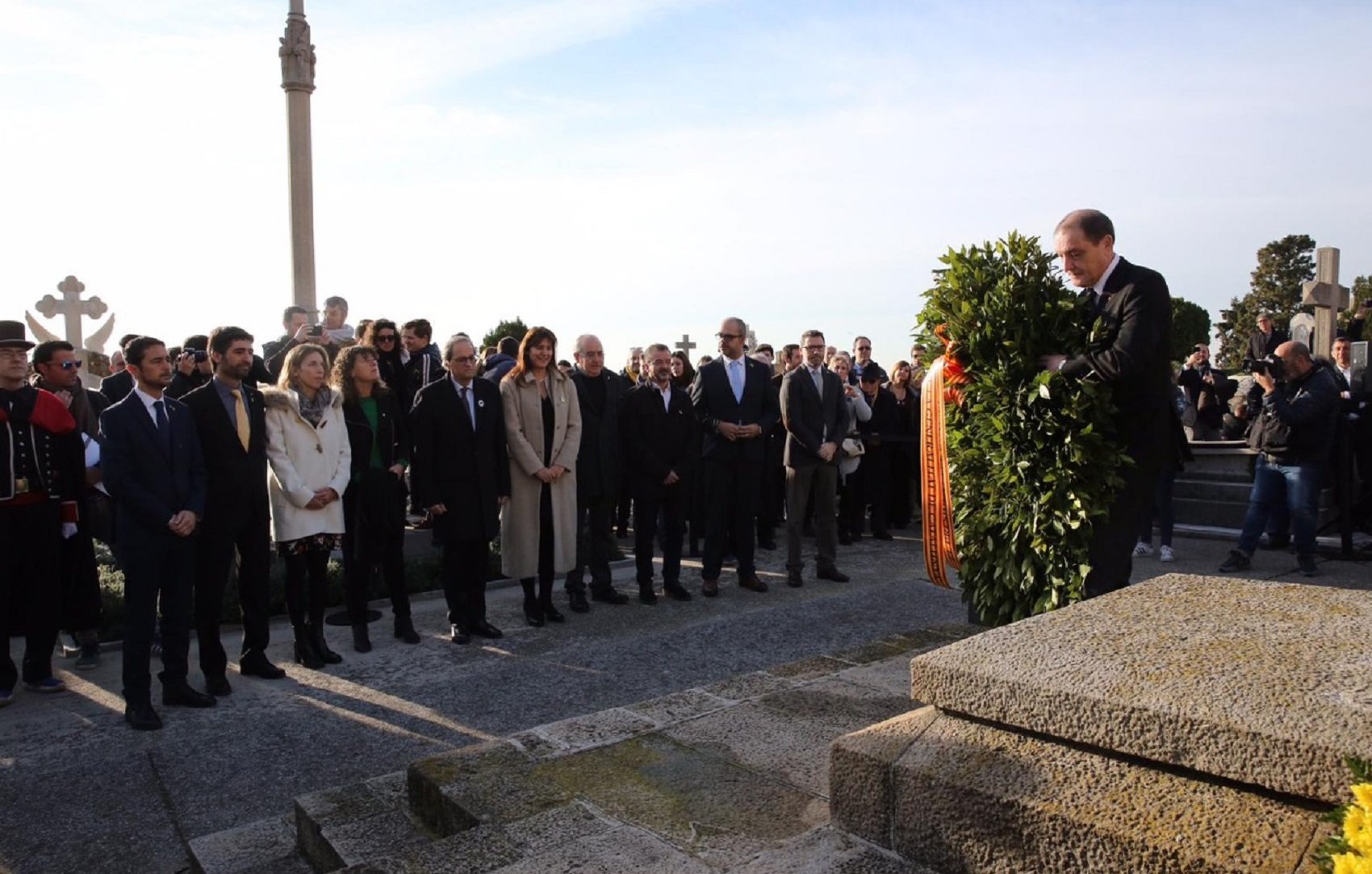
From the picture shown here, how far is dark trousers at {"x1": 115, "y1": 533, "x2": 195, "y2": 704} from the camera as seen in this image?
5.34 meters

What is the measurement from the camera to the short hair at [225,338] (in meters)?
6.04

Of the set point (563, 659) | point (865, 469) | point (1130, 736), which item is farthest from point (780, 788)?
point (865, 469)

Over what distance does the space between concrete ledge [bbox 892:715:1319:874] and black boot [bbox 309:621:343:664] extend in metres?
4.71

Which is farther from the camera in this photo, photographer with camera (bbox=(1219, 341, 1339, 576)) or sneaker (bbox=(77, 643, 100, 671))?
photographer with camera (bbox=(1219, 341, 1339, 576))

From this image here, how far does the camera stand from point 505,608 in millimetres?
8109

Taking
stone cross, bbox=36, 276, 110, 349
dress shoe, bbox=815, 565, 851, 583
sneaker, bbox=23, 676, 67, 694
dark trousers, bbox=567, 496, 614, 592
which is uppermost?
stone cross, bbox=36, 276, 110, 349

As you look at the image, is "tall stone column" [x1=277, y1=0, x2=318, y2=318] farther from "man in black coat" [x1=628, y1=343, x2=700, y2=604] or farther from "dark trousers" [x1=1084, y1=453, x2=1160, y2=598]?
"dark trousers" [x1=1084, y1=453, x2=1160, y2=598]

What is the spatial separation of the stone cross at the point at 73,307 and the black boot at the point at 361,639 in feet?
33.5

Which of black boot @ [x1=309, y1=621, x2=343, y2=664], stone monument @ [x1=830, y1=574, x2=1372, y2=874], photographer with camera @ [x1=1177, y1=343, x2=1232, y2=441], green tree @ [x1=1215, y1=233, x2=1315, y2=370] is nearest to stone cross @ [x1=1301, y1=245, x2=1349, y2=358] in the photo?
photographer with camera @ [x1=1177, y1=343, x2=1232, y2=441]

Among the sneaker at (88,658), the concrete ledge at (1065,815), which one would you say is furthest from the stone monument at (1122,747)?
the sneaker at (88,658)

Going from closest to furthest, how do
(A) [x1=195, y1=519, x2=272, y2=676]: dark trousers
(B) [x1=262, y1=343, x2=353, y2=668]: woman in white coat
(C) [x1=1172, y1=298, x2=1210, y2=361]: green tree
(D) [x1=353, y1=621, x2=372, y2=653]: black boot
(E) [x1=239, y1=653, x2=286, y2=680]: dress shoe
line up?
1. (A) [x1=195, y1=519, x2=272, y2=676]: dark trousers
2. (E) [x1=239, y1=653, x2=286, y2=680]: dress shoe
3. (B) [x1=262, y1=343, x2=353, y2=668]: woman in white coat
4. (D) [x1=353, y1=621, x2=372, y2=653]: black boot
5. (C) [x1=1172, y1=298, x2=1210, y2=361]: green tree

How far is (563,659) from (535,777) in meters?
3.10

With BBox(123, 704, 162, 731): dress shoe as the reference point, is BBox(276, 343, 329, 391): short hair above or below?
above

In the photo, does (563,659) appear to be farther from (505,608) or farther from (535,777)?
(535,777)
